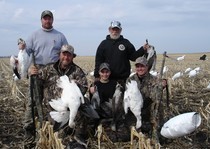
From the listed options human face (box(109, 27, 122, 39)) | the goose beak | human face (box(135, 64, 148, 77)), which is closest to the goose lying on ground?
the goose beak

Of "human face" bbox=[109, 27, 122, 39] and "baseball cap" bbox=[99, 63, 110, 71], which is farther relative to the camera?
"human face" bbox=[109, 27, 122, 39]

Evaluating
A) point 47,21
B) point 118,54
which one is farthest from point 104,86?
point 47,21

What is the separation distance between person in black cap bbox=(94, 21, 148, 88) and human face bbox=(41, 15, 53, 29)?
0.98 m

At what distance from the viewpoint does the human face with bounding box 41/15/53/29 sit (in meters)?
5.72

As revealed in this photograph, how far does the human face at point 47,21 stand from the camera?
5719mm

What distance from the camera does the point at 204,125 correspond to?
6414 mm

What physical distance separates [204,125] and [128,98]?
1745 millimetres

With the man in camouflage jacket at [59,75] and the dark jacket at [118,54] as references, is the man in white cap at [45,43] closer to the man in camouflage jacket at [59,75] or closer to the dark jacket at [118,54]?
the man in camouflage jacket at [59,75]

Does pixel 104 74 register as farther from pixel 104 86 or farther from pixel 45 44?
pixel 45 44

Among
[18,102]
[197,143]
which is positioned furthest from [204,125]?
[18,102]

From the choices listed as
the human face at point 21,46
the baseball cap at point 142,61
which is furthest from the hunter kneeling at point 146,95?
the human face at point 21,46

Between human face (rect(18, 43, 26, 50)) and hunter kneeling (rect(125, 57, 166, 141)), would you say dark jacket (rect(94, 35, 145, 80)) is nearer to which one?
hunter kneeling (rect(125, 57, 166, 141))

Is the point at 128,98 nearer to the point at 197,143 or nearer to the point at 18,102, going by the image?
the point at 197,143

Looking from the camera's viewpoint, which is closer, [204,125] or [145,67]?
[145,67]
